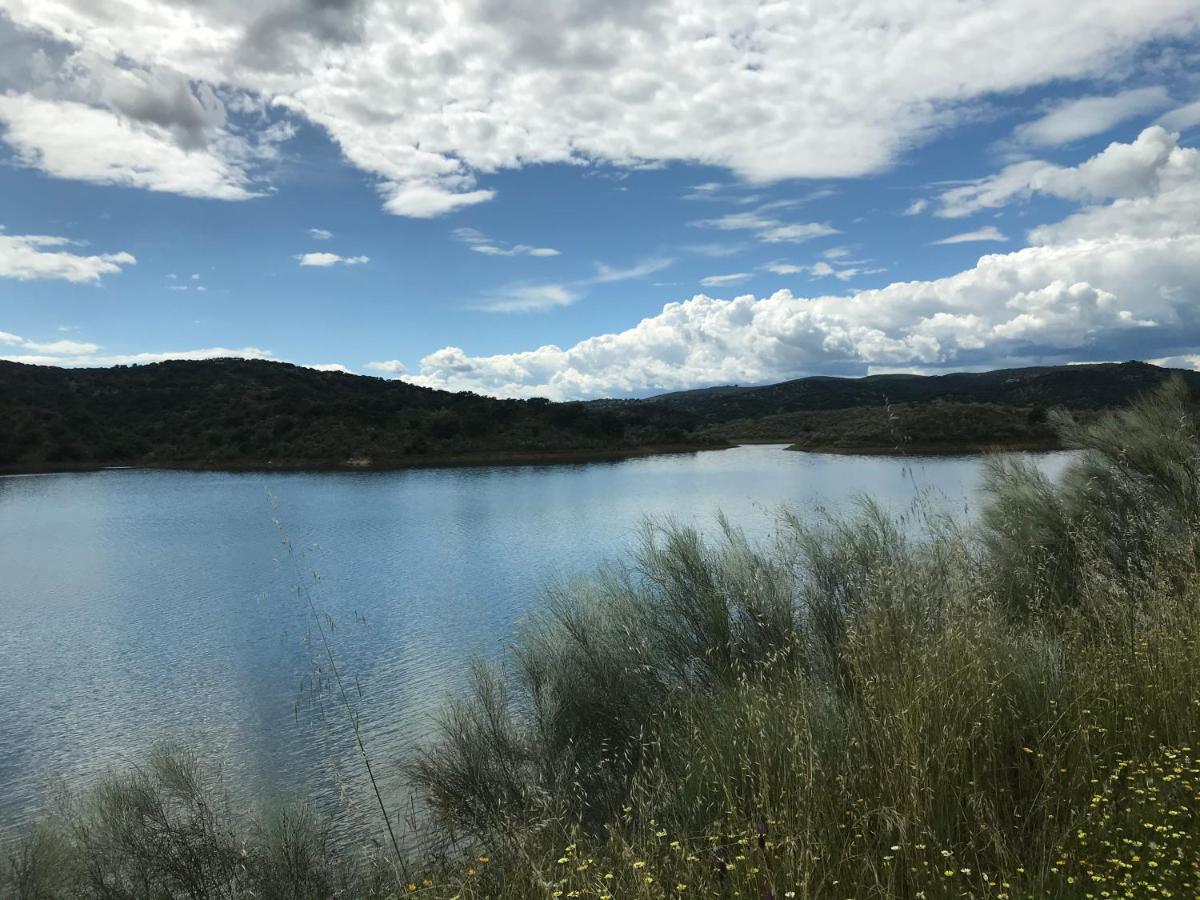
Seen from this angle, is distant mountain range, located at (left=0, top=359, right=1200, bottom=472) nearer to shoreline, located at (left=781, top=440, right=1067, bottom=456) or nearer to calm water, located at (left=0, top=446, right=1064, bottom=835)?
shoreline, located at (left=781, top=440, right=1067, bottom=456)

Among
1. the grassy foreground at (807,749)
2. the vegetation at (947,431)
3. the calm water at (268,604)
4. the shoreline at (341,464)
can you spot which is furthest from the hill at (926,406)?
the shoreline at (341,464)

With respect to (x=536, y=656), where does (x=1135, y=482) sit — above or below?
above

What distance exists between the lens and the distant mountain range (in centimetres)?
5988

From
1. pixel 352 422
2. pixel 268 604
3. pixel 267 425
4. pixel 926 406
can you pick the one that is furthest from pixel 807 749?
pixel 267 425

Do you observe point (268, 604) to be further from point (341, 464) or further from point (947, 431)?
point (947, 431)

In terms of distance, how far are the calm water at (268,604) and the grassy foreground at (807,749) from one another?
117cm

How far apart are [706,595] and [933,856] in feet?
13.9

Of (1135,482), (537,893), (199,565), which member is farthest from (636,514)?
(537,893)

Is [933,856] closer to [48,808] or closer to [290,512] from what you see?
[48,808]

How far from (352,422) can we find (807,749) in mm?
67325

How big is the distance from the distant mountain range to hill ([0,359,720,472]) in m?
0.14

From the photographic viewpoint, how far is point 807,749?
3.92 metres

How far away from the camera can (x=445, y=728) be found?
21.6ft

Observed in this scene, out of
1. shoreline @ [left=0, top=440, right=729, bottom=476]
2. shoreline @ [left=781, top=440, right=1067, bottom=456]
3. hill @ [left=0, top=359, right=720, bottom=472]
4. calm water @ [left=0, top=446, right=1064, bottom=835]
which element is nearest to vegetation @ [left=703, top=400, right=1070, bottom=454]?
shoreline @ [left=781, top=440, right=1067, bottom=456]
